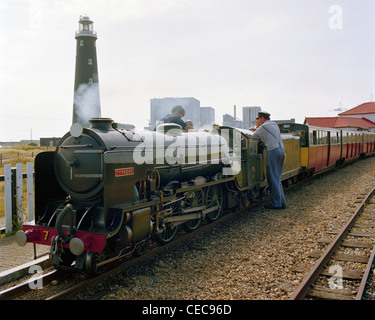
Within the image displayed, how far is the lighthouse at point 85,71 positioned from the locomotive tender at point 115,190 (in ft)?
59.7

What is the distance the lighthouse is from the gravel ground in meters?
18.4

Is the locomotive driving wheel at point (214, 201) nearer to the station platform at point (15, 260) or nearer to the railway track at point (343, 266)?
the railway track at point (343, 266)

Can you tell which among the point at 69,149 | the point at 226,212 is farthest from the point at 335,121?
the point at 69,149

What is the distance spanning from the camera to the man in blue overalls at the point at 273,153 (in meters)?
8.76

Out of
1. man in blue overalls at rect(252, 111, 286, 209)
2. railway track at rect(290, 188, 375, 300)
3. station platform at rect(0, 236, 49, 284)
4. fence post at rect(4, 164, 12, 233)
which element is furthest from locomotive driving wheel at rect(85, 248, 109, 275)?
man in blue overalls at rect(252, 111, 286, 209)

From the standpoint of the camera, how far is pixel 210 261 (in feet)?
17.5

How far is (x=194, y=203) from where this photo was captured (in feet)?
21.6

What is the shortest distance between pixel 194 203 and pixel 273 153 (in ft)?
10.5

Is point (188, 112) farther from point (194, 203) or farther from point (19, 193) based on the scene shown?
point (19, 193)

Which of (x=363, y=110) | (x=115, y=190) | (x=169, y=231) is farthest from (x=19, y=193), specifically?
(x=363, y=110)

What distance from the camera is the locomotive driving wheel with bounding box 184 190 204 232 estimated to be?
21.4 ft

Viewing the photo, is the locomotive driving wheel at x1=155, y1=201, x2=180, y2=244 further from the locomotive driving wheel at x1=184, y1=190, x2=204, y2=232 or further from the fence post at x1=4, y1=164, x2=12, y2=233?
the fence post at x1=4, y1=164, x2=12, y2=233

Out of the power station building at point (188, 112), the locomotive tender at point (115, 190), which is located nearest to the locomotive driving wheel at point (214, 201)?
the locomotive tender at point (115, 190)
